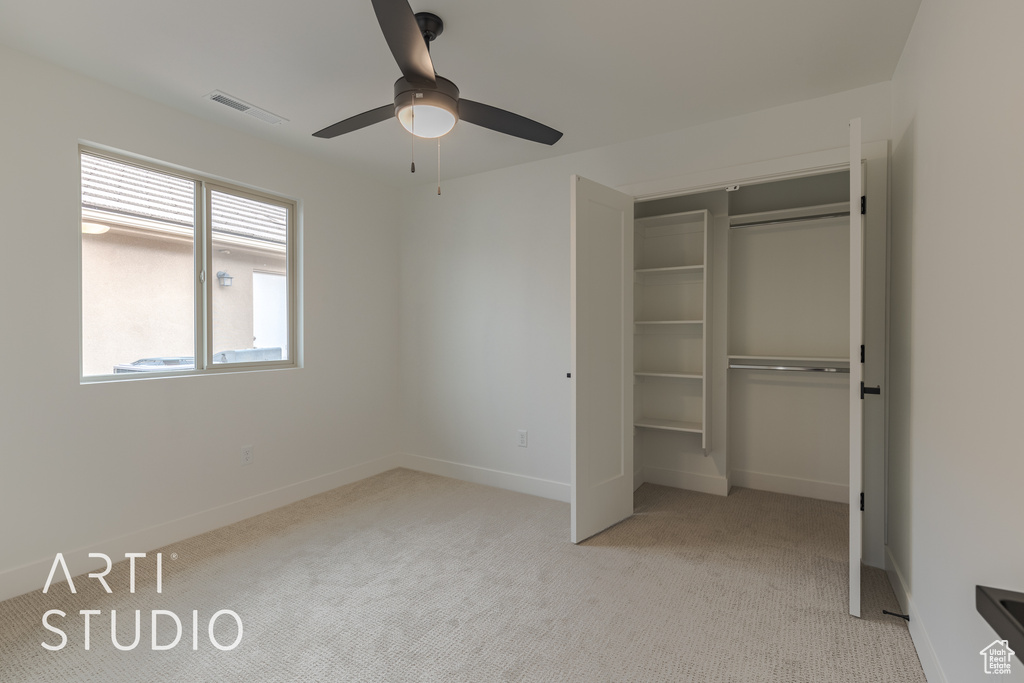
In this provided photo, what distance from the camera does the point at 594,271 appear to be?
10.1ft

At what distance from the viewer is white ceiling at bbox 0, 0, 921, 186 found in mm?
2057

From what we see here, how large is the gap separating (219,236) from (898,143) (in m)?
3.90

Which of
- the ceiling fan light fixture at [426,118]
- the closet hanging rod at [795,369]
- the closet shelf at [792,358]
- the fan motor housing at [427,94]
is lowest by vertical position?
the closet hanging rod at [795,369]

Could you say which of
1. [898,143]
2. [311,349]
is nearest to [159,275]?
[311,349]

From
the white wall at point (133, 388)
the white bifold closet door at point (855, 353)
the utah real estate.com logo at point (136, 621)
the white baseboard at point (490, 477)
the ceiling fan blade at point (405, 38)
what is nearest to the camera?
the ceiling fan blade at point (405, 38)

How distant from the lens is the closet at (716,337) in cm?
310

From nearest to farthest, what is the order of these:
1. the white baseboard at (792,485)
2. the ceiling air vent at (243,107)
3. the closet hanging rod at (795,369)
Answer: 1. the ceiling air vent at (243,107)
2. the closet hanging rod at (795,369)
3. the white baseboard at (792,485)

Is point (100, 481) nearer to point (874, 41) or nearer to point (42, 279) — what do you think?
point (42, 279)

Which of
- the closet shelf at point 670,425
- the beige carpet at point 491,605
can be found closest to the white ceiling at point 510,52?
the closet shelf at point 670,425

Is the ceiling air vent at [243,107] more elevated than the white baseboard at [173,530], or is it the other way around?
the ceiling air vent at [243,107]

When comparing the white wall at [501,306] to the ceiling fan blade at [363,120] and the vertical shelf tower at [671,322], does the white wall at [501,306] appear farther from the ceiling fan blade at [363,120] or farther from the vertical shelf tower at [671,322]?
the ceiling fan blade at [363,120]

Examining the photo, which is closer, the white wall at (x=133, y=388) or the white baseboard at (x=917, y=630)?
the white baseboard at (x=917, y=630)

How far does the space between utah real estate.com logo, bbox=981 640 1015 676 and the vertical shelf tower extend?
2.43 m

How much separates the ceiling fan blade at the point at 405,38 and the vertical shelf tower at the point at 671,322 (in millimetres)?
2439
